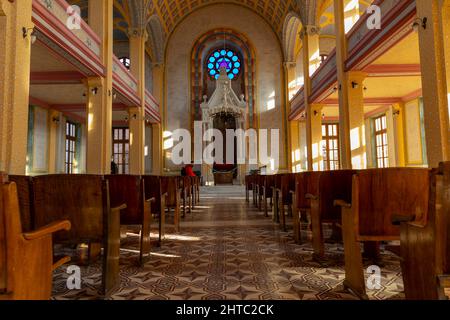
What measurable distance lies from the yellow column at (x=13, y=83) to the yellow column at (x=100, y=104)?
3.22 meters

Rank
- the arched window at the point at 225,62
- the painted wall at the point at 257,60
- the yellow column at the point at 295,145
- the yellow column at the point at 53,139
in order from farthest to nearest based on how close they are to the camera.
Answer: the arched window at the point at 225,62 → the painted wall at the point at 257,60 → the yellow column at the point at 295,145 → the yellow column at the point at 53,139

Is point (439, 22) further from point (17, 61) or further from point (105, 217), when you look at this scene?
point (17, 61)

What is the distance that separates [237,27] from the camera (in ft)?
61.1

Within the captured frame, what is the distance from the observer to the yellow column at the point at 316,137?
12.0 meters

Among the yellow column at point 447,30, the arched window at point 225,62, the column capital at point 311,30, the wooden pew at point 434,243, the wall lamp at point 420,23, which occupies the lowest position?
the wooden pew at point 434,243

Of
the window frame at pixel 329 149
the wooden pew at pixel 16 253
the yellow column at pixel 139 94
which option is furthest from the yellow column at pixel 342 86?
the window frame at pixel 329 149

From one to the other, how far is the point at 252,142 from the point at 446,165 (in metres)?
16.5

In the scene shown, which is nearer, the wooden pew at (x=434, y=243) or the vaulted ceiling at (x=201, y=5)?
the wooden pew at (x=434, y=243)

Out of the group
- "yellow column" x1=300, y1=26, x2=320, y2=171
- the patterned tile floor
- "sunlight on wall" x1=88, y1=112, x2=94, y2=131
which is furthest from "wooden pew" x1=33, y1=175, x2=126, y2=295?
"yellow column" x1=300, y1=26, x2=320, y2=171

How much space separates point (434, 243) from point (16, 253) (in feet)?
6.70

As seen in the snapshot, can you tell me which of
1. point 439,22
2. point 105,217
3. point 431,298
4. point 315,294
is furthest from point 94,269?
point 439,22

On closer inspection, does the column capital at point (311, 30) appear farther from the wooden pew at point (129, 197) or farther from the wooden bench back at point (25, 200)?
the wooden bench back at point (25, 200)

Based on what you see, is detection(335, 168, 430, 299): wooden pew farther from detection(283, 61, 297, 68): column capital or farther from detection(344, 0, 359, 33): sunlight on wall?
detection(283, 61, 297, 68): column capital

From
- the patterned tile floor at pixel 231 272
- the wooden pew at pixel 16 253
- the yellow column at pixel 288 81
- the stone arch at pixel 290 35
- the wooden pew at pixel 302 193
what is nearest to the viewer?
the wooden pew at pixel 16 253
